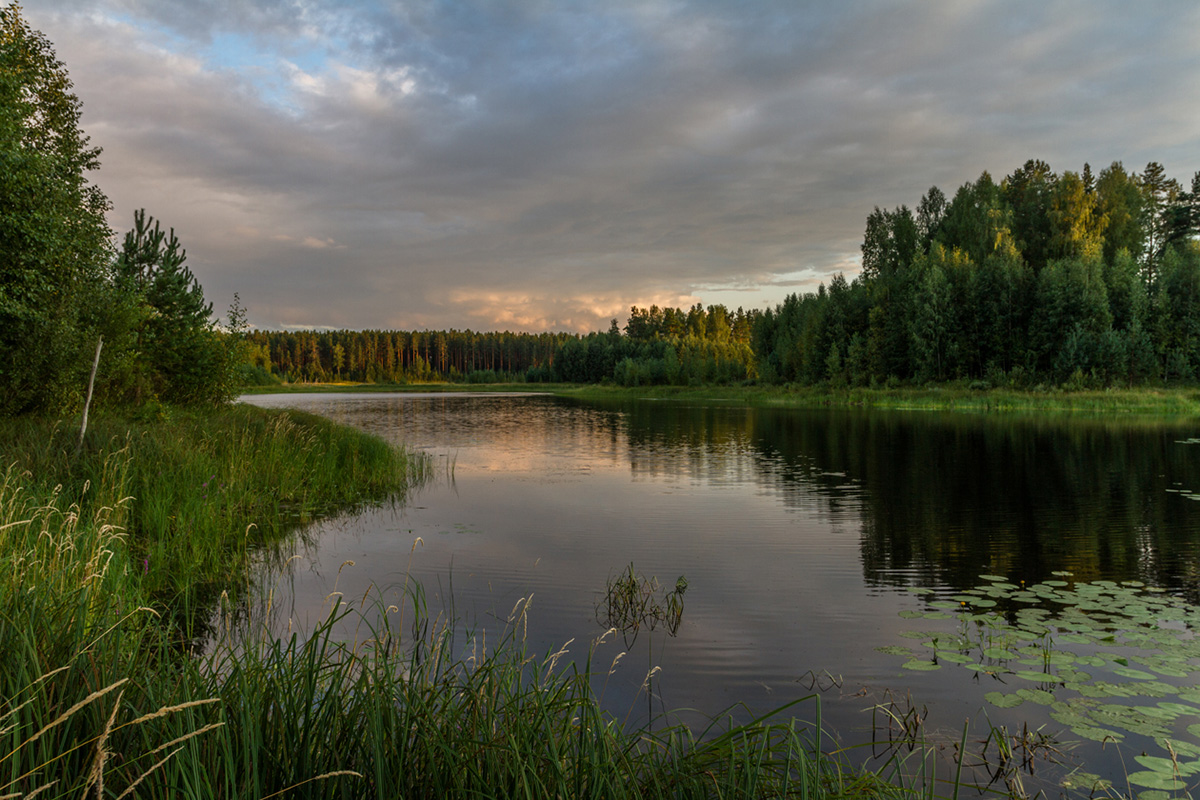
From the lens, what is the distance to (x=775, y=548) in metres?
11.8

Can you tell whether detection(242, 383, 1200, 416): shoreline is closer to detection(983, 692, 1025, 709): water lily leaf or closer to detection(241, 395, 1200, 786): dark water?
detection(241, 395, 1200, 786): dark water

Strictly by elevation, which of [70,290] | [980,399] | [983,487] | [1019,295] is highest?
[1019,295]

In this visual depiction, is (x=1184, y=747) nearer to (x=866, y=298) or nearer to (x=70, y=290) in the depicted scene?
(x=70, y=290)

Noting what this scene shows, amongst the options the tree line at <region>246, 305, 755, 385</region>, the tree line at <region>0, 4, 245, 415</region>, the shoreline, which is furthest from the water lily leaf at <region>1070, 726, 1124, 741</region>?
the tree line at <region>246, 305, 755, 385</region>

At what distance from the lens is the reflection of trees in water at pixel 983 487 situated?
10828 mm

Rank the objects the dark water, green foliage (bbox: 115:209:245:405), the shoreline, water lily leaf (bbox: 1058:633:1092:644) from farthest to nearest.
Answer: the shoreline, green foliage (bbox: 115:209:245:405), water lily leaf (bbox: 1058:633:1092:644), the dark water

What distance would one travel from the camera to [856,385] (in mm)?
70125

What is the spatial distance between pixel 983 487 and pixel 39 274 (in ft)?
76.4

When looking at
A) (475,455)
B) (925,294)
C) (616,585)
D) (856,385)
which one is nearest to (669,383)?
(856,385)

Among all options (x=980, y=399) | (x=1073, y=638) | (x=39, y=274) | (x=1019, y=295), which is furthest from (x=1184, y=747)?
(x=1019, y=295)

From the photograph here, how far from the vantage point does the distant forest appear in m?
56.3

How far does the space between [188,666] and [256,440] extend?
612 inches

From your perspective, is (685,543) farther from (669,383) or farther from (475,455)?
(669,383)

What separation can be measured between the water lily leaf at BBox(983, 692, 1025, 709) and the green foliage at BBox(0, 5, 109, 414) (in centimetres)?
1620
